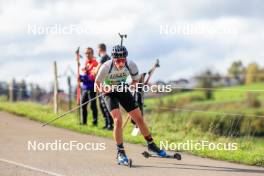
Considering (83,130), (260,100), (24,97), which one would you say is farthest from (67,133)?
(260,100)

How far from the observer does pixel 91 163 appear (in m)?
12.8

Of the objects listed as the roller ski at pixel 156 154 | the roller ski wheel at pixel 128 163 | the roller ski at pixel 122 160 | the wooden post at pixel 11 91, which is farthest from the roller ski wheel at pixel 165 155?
the wooden post at pixel 11 91

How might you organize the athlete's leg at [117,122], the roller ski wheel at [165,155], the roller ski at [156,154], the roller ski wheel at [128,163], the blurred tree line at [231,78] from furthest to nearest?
the blurred tree line at [231,78] → the roller ski at [156,154] → the roller ski wheel at [165,155] → the athlete's leg at [117,122] → the roller ski wheel at [128,163]

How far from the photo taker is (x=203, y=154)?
562 inches

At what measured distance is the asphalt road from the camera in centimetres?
1188

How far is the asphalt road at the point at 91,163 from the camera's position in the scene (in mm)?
11883

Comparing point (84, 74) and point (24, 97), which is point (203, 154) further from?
point (24, 97)

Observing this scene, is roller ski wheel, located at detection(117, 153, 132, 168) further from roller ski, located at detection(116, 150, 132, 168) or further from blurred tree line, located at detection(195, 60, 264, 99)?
blurred tree line, located at detection(195, 60, 264, 99)

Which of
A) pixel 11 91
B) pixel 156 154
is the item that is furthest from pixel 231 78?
pixel 156 154

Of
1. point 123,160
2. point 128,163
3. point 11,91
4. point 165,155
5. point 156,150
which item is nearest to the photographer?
point 128,163

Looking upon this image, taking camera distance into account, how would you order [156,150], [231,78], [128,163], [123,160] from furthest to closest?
1. [231,78]
2. [156,150]
3. [123,160]
4. [128,163]

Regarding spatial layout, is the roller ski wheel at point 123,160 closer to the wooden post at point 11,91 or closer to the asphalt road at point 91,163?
the asphalt road at point 91,163

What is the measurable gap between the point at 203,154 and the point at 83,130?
4.29 m

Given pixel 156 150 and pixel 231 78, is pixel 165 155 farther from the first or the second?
pixel 231 78
